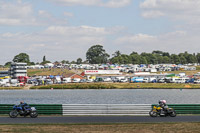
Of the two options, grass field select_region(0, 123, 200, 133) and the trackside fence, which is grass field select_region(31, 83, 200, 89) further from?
grass field select_region(0, 123, 200, 133)

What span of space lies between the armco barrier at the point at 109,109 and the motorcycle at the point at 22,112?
336 centimetres

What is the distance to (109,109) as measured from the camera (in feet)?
129

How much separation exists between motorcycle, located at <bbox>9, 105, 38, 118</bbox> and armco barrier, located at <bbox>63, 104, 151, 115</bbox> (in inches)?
132

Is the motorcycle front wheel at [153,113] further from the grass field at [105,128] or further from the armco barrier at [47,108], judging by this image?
the armco barrier at [47,108]

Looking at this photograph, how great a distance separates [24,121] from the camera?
35562mm

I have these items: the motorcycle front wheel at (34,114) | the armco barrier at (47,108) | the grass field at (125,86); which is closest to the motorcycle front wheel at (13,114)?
the motorcycle front wheel at (34,114)

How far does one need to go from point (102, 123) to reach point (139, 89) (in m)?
109

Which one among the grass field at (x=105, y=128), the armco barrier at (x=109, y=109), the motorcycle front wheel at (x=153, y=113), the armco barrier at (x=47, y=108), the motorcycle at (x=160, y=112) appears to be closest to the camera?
the grass field at (x=105, y=128)

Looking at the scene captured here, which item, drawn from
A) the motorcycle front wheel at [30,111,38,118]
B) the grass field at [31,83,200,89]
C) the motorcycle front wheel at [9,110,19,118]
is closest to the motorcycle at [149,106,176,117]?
the motorcycle front wheel at [30,111,38,118]

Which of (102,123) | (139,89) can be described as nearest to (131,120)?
(102,123)

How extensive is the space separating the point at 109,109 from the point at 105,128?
838 cm

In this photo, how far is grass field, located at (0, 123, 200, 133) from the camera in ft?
97.8

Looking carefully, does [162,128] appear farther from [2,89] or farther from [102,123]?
[2,89]

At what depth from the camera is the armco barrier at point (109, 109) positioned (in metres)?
39.1
